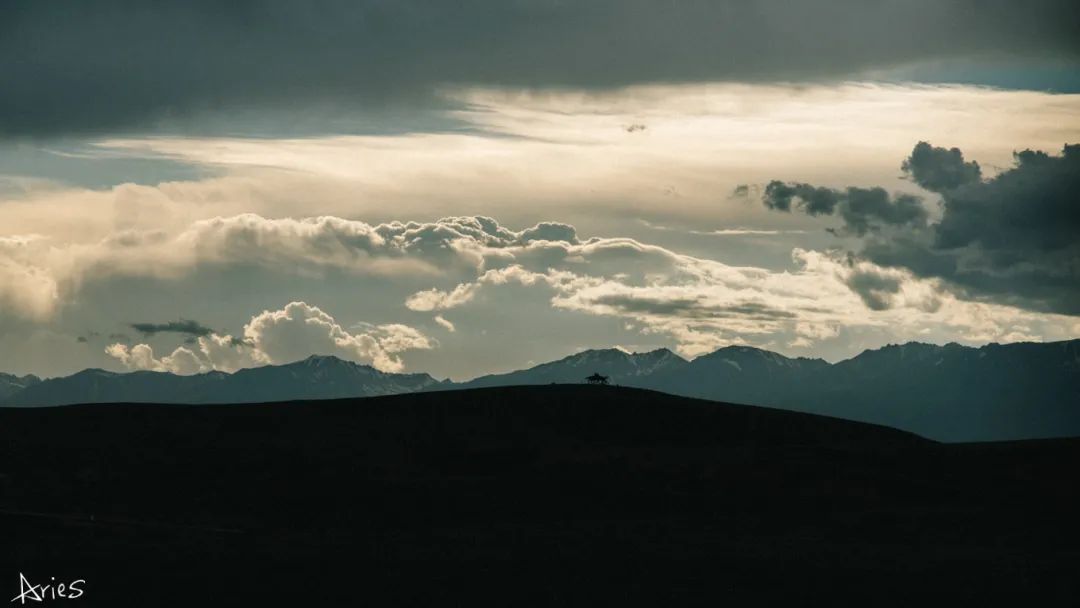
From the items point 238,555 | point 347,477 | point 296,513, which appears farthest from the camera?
point 347,477

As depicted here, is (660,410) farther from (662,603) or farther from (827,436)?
(662,603)

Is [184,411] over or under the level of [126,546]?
over

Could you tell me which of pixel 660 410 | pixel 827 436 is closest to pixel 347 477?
pixel 660 410

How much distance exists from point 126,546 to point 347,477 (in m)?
36.9

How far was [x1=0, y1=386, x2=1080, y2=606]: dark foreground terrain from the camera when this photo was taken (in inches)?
2724

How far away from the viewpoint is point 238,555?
76625mm

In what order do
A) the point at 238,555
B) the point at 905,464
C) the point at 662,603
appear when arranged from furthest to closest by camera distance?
the point at 905,464 → the point at 238,555 → the point at 662,603

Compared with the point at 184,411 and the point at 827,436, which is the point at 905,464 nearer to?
the point at 827,436

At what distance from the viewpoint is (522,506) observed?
106m

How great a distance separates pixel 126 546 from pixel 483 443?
57.5 meters

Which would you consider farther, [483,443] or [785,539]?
[483,443]

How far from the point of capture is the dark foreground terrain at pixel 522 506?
69188mm

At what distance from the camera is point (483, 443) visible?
132m

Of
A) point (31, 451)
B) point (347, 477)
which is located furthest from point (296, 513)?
point (31, 451)
